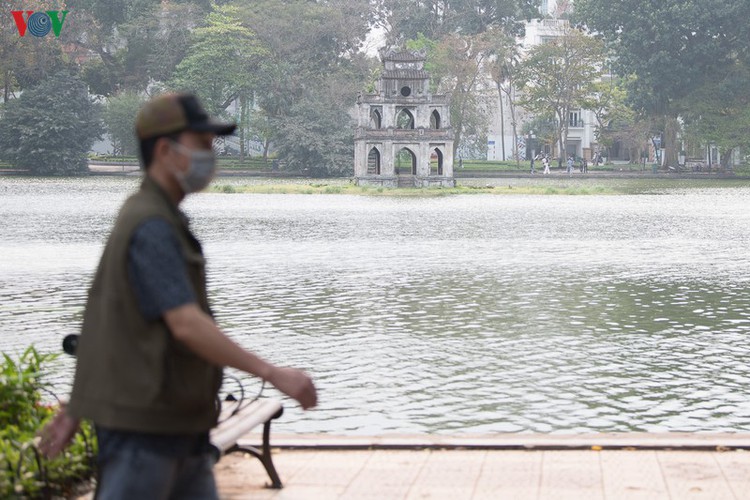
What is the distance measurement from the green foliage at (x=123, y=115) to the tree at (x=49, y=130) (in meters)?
1.67

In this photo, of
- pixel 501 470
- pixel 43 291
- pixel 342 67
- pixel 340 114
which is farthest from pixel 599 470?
pixel 342 67

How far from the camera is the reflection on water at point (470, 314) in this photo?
1064 cm

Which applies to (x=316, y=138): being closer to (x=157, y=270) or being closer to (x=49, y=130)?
(x=49, y=130)

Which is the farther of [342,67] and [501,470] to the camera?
[342,67]

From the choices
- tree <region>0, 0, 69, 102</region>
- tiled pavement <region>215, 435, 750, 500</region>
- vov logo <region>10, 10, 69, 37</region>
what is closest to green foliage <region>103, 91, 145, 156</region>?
tree <region>0, 0, 69, 102</region>

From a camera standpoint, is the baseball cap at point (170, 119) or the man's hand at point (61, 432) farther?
the man's hand at point (61, 432)

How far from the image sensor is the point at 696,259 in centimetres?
2502

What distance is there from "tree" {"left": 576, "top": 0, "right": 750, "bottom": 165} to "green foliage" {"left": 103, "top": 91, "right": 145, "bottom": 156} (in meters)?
33.9

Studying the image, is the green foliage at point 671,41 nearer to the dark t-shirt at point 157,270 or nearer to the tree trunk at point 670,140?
the tree trunk at point 670,140

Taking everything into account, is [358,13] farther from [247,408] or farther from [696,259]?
[247,408]

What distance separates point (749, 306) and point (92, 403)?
14.7 meters

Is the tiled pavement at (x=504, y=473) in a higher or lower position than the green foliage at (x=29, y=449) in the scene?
lower

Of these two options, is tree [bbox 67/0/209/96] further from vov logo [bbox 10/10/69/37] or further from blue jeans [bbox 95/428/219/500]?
blue jeans [bbox 95/428/219/500]

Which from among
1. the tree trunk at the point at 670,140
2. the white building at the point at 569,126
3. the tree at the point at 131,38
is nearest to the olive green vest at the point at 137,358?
the tree trunk at the point at 670,140
